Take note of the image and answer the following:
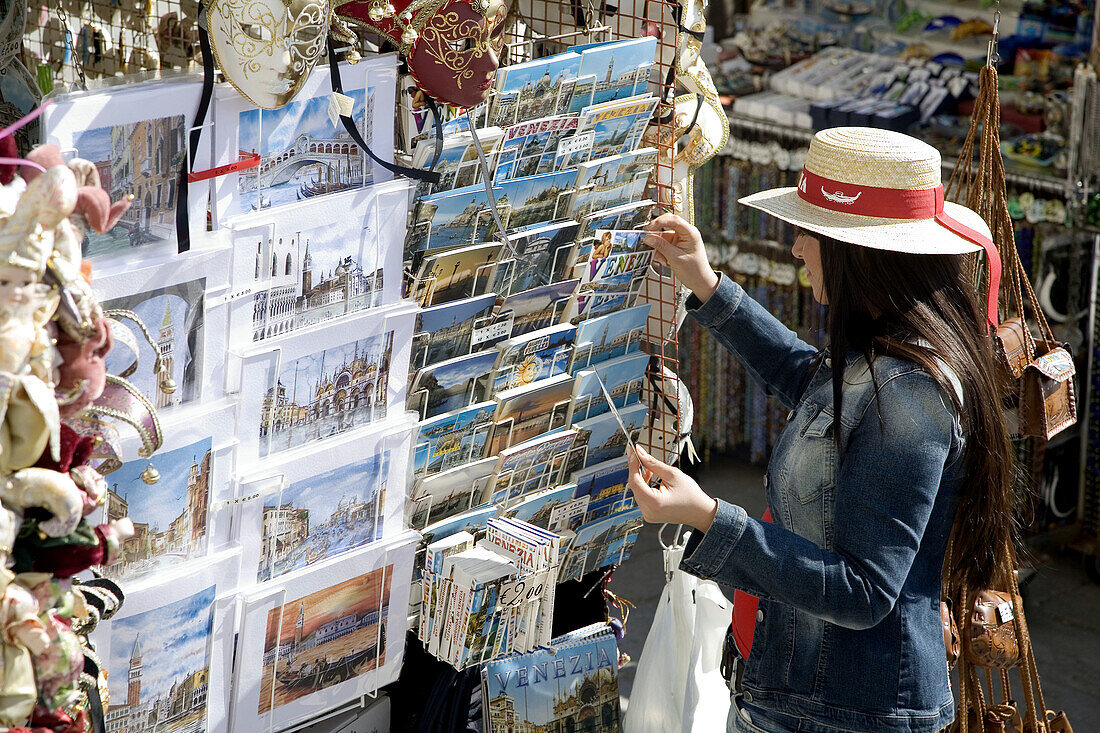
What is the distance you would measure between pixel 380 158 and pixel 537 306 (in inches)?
20.4

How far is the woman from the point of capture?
176 cm

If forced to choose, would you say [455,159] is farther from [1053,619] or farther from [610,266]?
[1053,619]

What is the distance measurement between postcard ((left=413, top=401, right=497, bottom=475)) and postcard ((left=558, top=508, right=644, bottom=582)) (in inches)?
15.8

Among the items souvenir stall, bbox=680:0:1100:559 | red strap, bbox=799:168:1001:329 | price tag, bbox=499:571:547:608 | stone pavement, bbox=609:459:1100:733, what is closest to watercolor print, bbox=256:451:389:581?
price tag, bbox=499:571:547:608

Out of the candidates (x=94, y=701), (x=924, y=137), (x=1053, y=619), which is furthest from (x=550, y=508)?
(x=924, y=137)

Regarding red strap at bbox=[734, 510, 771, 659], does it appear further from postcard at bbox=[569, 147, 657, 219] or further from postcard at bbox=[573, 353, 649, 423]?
postcard at bbox=[569, 147, 657, 219]

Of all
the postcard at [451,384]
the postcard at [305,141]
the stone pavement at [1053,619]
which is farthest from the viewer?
the stone pavement at [1053,619]

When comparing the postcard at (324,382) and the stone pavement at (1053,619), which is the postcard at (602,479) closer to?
the postcard at (324,382)

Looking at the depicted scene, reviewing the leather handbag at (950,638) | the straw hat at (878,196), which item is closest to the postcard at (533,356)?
the straw hat at (878,196)

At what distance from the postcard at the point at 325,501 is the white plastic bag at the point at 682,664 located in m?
0.72

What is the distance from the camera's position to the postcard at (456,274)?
7.07 feet

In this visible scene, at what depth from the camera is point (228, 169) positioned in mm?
1778

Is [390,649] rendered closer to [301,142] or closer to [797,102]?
[301,142]

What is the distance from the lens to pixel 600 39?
8.48ft
